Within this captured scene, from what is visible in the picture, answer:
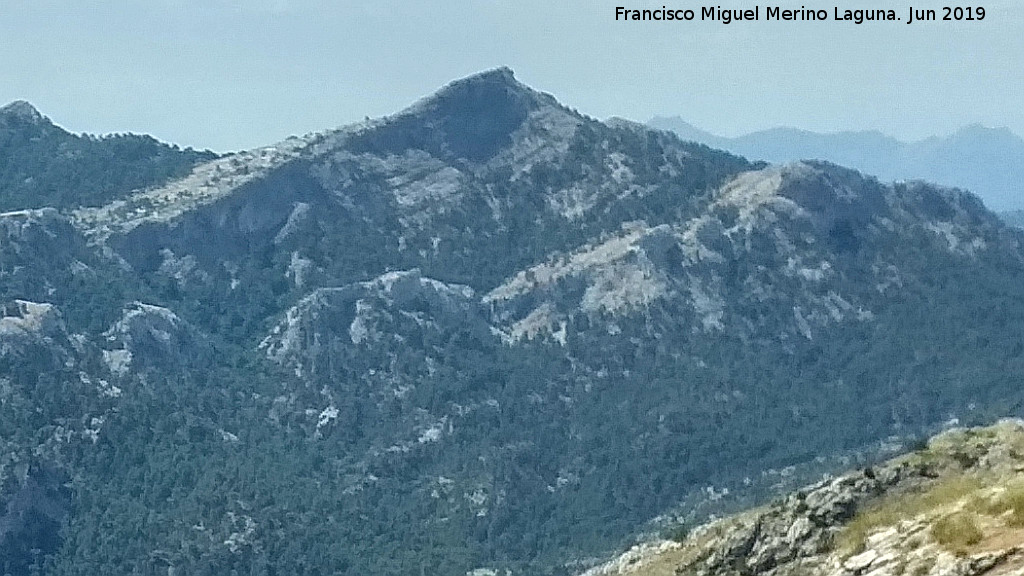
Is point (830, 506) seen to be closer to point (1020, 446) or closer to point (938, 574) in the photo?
point (1020, 446)

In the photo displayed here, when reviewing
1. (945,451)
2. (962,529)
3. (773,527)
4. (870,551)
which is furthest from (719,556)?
(962,529)

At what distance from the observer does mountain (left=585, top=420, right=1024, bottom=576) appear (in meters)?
41.6

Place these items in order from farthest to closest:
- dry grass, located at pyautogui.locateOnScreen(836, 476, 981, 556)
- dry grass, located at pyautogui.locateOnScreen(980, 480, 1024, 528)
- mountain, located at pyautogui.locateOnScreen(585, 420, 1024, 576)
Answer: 1. dry grass, located at pyautogui.locateOnScreen(836, 476, 981, 556)
2. mountain, located at pyautogui.locateOnScreen(585, 420, 1024, 576)
3. dry grass, located at pyautogui.locateOnScreen(980, 480, 1024, 528)

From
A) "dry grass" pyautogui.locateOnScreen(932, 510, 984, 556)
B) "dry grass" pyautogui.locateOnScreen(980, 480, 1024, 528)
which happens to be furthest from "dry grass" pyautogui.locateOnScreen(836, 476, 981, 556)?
"dry grass" pyautogui.locateOnScreen(932, 510, 984, 556)

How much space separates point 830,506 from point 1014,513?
2576 centimetres

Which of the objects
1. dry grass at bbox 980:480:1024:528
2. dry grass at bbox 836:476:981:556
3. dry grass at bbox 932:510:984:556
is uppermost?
dry grass at bbox 980:480:1024:528

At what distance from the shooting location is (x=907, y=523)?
50.0 metres

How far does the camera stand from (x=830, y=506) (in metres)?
67.1

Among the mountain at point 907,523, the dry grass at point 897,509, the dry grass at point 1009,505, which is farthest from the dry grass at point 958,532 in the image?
the dry grass at point 897,509

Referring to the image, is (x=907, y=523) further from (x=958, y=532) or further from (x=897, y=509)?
(x=897, y=509)

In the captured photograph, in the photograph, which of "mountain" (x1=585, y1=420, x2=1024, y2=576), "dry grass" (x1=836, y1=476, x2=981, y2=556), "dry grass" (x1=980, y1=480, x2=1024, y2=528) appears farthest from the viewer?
"dry grass" (x1=836, y1=476, x2=981, y2=556)

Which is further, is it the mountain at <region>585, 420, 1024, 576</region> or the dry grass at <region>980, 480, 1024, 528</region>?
the mountain at <region>585, 420, 1024, 576</region>

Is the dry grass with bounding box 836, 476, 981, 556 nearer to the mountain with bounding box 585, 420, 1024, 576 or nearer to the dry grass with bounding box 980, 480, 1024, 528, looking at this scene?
the mountain with bounding box 585, 420, 1024, 576

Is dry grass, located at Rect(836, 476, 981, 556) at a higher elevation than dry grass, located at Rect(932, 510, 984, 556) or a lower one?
lower
